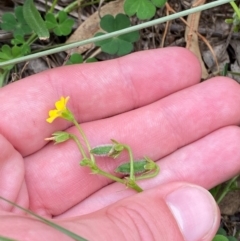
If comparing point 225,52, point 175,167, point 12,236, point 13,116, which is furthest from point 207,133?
point 12,236

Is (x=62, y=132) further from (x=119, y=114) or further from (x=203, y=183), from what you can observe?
(x=203, y=183)

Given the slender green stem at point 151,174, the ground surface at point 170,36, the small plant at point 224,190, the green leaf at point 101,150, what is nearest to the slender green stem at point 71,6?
the ground surface at point 170,36

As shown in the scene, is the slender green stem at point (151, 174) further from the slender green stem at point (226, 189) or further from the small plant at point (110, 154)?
the slender green stem at point (226, 189)

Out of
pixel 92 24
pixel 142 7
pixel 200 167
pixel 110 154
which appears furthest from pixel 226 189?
pixel 92 24

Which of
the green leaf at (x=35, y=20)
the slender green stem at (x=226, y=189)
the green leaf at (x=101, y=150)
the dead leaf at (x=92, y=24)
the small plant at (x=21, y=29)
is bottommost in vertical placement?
the slender green stem at (x=226, y=189)

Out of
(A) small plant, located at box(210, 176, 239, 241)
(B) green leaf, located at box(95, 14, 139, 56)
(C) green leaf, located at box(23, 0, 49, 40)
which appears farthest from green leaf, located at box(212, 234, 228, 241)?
(C) green leaf, located at box(23, 0, 49, 40)

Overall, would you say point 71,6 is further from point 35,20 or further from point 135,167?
point 135,167

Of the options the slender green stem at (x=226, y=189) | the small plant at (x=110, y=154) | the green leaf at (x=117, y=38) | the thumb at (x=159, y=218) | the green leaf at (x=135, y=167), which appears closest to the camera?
the thumb at (x=159, y=218)
